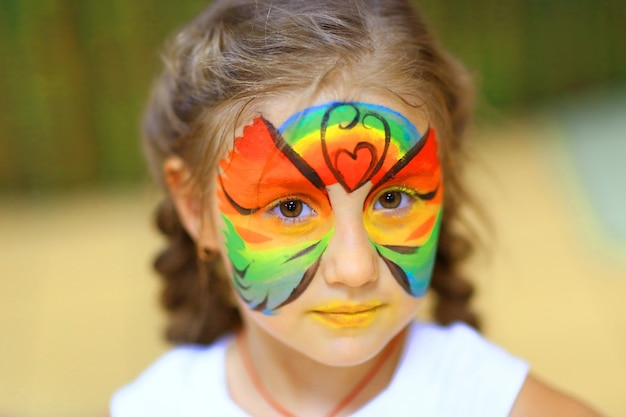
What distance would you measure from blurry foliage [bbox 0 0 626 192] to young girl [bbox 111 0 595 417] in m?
1.44

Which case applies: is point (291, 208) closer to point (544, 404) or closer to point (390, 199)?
point (390, 199)

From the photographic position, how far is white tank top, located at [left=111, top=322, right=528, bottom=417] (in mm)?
1207

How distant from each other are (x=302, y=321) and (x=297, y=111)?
0.30 m

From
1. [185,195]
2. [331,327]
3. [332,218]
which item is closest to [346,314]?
[331,327]

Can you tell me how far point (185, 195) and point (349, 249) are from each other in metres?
0.37

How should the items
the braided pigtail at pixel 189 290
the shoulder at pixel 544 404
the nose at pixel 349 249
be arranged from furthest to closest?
1. the braided pigtail at pixel 189 290
2. the shoulder at pixel 544 404
3. the nose at pixel 349 249

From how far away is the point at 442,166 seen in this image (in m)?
1.25

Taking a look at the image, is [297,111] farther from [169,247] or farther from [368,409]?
[169,247]

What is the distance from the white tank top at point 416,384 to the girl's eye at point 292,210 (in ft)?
1.15

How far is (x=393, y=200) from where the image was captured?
112 centimetres

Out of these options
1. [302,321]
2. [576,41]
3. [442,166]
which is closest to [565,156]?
[576,41]

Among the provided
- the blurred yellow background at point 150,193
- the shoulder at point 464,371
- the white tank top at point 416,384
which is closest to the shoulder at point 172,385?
the white tank top at point 416,384

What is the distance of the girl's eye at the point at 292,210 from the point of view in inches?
42.8

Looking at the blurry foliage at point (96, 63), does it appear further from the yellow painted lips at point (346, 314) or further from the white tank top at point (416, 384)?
the yellow painted lips at point (346, 314)
